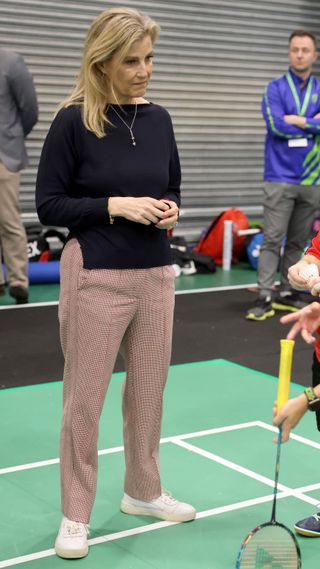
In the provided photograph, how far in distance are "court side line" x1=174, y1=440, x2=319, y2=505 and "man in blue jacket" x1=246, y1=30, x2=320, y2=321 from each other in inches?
129

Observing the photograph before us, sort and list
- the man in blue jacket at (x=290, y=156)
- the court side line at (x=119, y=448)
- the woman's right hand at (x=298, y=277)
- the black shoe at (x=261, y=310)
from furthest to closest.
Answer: the black shoe at (x=261, y=310) → the man in blue jacket at (x=290, y=156) → the court side line at (x=119, y=448) → the woman's right hand at (x=298, y=277)

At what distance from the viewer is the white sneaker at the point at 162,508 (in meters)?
3.91

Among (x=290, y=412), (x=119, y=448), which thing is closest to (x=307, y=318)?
(x=290, y=412)

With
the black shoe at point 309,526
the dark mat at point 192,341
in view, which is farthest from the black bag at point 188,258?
the black shoe at point 309,526

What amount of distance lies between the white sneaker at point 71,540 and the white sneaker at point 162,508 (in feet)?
1.28

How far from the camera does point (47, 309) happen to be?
8203 mm

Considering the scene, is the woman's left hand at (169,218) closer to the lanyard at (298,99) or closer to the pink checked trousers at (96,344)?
the pink checked trousers at (96,344)

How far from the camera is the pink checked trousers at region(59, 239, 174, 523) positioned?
352cm

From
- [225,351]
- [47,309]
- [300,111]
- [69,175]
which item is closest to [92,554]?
[69,175]

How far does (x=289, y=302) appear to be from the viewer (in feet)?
27.5

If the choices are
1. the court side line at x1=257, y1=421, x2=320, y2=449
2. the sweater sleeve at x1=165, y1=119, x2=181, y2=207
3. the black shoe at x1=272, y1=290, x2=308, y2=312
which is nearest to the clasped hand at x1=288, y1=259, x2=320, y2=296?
the sweater sleeve at x1=165, y1=119, x2=181, y2=207

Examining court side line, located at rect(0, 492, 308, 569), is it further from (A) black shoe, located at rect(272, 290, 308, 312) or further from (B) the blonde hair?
(A) black shoe, located at rect(272, 290, 308, 312)

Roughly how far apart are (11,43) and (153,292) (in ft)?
22.3

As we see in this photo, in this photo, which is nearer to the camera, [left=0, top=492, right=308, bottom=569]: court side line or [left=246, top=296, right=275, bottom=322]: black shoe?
[left=0, top=492, right=308, bottom=569]: court side line
